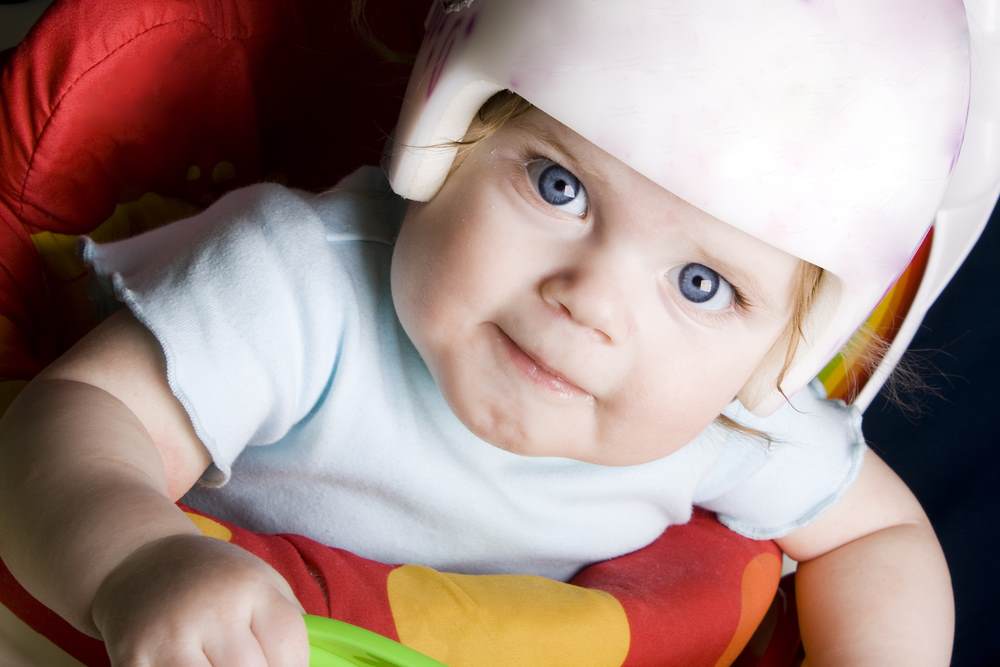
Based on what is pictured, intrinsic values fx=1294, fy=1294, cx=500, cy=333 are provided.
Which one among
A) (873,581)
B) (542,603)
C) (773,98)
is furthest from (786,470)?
(773,98)

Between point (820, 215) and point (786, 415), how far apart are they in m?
0.27

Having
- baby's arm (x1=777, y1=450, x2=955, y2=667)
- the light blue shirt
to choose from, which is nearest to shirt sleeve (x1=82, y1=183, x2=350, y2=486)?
the light blue shirt

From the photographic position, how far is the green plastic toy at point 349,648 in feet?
1.58

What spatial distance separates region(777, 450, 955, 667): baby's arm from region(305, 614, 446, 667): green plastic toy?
13.9 inches

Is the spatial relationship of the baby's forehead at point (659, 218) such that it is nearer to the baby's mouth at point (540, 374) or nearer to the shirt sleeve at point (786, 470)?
the baby's mouth at point (540, 374)

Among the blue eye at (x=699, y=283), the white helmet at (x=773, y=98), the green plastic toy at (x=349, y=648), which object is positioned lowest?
the green plastic toy at (x=349, y=648)

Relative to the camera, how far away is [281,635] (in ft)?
1.46

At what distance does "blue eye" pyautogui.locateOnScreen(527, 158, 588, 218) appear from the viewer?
57cm

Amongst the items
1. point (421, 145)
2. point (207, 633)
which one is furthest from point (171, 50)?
point (207, 633)

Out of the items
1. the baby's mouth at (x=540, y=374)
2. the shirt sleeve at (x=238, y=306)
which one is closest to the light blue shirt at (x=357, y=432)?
the shirt sleeve at (x=238, y=306)

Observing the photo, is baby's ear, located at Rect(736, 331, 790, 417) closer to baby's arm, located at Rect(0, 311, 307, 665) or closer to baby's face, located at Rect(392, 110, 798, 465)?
baby's face, located at Rect(392, 110, 798, 465)

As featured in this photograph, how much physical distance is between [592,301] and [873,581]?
13.2 inches

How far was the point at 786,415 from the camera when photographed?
76 centimetres

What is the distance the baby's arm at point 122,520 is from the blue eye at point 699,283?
0.71 ft
